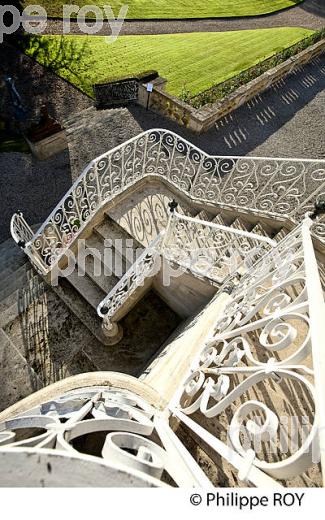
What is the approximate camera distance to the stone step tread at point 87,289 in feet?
20.2

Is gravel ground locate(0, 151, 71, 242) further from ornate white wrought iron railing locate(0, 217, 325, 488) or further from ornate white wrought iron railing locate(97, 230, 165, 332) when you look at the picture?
ornate white wrought iron railing locate(0, 217, 325, 488)

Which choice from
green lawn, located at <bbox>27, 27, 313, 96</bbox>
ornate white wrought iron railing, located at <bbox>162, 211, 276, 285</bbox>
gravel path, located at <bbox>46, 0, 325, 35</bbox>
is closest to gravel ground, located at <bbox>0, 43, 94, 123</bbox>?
green lawn, located at <bbox>27, 27, 313, 96</bbox>

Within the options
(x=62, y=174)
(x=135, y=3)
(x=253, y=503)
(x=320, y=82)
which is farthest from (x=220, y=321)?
(x=135, y=3)

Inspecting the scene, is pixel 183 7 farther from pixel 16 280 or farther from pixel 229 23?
pixel 16 280

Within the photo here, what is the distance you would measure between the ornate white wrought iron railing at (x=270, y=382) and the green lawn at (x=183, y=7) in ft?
51.8

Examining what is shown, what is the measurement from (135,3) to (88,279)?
1525 centimetres

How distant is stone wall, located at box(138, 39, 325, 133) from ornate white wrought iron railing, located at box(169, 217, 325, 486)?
684cm

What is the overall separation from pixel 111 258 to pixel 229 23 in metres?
15.2

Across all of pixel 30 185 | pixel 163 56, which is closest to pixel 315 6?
pixel 163 56

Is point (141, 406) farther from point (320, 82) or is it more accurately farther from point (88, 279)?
point (320, 82)

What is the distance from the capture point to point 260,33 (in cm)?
1427

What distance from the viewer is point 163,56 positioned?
12.4 meters

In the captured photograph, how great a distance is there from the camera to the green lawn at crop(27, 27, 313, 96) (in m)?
11.3

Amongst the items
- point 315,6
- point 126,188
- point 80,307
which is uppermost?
point 315,6
